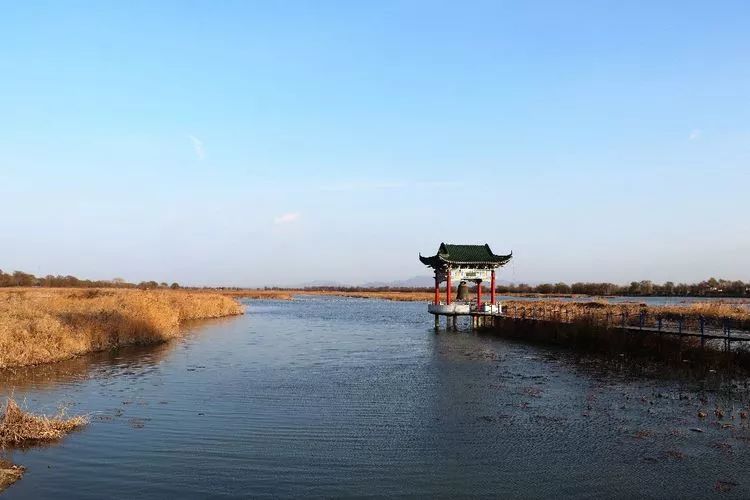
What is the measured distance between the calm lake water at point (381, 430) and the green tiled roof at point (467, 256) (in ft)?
58.0

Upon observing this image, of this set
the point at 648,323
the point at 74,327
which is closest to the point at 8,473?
the point at 74,327

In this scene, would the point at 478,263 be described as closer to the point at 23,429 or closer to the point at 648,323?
the point at 648,323

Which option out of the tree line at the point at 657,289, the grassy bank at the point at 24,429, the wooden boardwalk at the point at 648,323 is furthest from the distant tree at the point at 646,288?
the grassy bank at the point at 24,429

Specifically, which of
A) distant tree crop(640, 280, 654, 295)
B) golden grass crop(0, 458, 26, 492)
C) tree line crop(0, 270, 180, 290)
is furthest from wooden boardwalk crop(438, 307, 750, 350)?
distant tree crop(640, 280, 654, 295)

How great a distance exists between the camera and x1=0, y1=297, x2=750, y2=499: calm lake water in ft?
36.6

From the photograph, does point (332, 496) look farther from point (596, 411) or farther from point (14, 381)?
point (14, 381)

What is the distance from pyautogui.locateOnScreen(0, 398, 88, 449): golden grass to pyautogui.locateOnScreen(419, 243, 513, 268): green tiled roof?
3434 cm

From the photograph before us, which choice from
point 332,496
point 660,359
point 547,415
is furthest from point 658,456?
point 660,359

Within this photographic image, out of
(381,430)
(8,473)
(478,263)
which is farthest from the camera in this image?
(478,263)

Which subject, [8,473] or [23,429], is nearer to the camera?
[8,473]

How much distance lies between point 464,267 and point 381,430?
3222cm

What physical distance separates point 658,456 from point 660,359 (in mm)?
15808

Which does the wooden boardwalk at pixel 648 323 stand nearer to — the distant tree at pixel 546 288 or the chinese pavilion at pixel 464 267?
the chinese pavilion at pixel 464 267

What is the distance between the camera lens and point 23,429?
43.7ft
